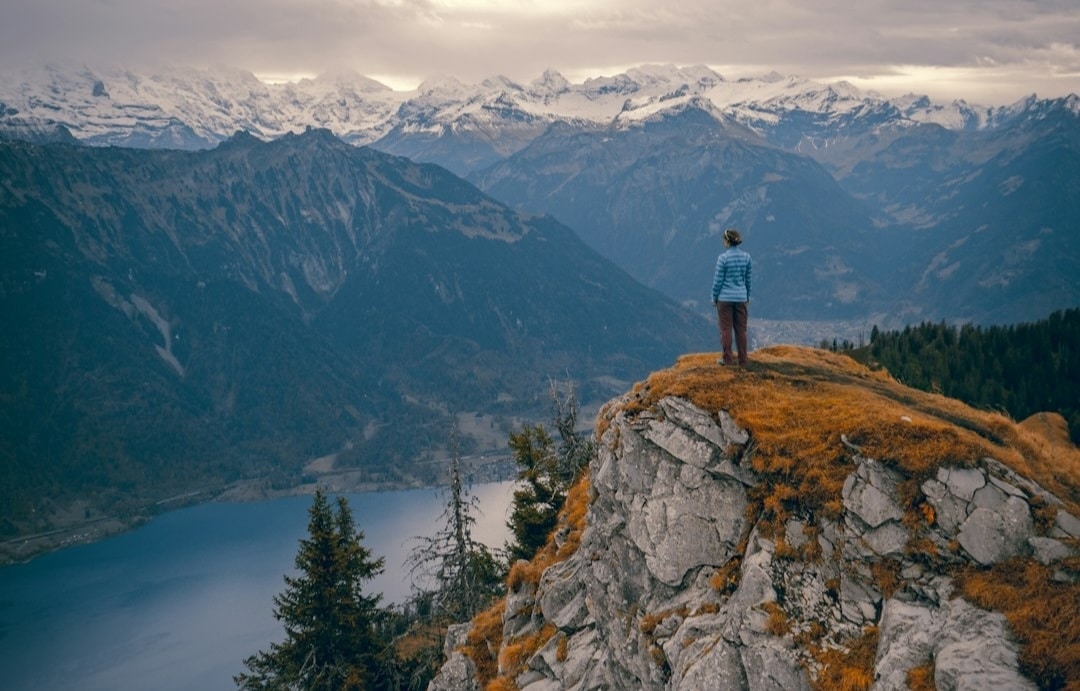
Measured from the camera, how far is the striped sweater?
25.6 metres

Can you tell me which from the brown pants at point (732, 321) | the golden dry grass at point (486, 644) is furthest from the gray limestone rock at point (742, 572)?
the golden dry grass at point (486, 644)

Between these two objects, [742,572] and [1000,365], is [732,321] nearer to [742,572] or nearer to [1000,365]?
[742,572]

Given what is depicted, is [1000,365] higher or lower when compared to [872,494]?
lower

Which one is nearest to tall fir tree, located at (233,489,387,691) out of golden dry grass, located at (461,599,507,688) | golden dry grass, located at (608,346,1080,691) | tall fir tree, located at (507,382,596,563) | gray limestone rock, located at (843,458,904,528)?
golden dry grass, located at (461,599,507,688)

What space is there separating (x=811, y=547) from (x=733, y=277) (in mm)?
8908

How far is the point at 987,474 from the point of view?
61.2ft

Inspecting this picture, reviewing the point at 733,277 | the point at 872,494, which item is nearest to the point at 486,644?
the point at 733,277

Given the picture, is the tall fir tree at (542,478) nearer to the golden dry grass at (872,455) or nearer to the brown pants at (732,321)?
the brown pants at (732,321)

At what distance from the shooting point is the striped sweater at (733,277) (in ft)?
84.1

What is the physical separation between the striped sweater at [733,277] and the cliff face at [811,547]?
225cm

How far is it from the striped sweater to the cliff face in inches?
88.7

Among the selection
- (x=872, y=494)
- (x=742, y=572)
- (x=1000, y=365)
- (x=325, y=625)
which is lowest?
(x=325, y=625)

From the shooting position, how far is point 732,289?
25906mm

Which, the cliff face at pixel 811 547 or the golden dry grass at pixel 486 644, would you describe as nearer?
the cliff face at pixel 811 547
